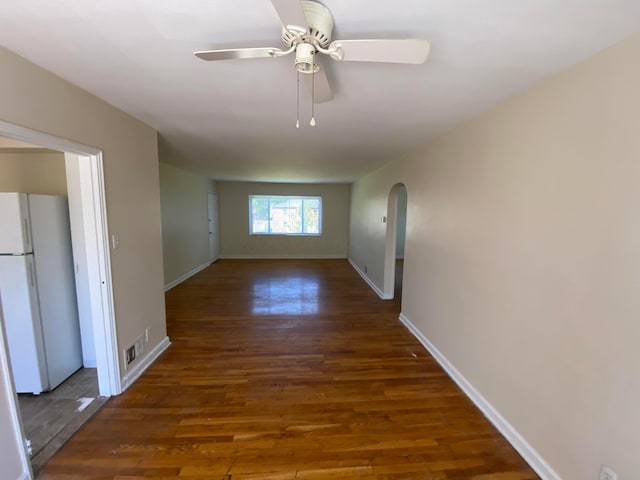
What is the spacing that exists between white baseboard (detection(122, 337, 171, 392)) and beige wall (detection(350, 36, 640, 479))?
281 cm

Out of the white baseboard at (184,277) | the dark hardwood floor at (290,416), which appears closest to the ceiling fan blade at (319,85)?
the dark hardwood floor at (290,416)

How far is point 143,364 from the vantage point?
246cm

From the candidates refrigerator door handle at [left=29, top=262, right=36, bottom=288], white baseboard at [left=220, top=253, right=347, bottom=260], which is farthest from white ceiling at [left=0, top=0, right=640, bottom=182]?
white baseboard at [left=220, top=253, right=347, bottom=260]

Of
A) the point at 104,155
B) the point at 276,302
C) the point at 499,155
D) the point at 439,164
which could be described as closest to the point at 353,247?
the point at 276,302

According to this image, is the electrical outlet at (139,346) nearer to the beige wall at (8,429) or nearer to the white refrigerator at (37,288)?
the white refrigerator at (37,288)

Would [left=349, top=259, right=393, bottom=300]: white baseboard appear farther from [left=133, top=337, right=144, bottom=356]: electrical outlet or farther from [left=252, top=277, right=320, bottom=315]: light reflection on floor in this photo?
[left=133, top=337, right=144, bottom=356]: electrical outlet

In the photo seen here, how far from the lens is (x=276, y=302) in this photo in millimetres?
4312

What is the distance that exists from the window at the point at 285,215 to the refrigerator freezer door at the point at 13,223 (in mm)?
5822

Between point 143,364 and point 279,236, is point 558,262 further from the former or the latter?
point 279,236

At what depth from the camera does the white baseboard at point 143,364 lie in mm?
2230

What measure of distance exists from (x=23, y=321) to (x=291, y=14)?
2.78 metres

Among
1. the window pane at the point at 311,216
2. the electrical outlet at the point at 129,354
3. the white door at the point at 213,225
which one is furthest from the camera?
the window pane at the point at 311,216

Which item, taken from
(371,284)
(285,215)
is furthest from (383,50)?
(285,215)

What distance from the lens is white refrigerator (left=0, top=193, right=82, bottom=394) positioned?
6.40 ft
